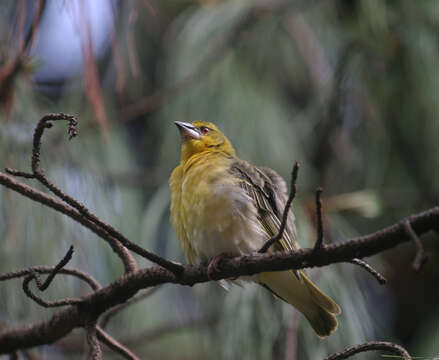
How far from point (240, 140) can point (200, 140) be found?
1.01 metres

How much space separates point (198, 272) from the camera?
1.87 meters

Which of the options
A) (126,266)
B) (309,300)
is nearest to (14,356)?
(126,266)

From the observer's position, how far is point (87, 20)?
2141 mm

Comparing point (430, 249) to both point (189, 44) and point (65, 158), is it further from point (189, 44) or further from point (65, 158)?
point (65, 158)

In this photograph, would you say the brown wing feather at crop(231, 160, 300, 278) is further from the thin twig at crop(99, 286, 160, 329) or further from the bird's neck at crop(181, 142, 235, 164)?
the thin twig at crop(99, 286, 160, 329)

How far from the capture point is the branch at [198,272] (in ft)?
4.46

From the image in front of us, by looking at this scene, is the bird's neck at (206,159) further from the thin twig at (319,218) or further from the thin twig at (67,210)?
the thin twig at (319,218)

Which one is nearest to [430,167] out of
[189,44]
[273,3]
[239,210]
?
[273,3]

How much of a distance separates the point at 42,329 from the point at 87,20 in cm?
97

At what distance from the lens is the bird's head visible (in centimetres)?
318

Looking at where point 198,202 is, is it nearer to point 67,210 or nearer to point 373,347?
point 67,210

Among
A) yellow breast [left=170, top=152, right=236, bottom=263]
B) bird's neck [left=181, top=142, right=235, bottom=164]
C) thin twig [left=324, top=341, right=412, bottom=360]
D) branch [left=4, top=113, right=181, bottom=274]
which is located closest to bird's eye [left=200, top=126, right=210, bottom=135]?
bird's neck [left=181, top=142, right=235, bottom=164]

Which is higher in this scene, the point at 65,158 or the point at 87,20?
the point at 87,20

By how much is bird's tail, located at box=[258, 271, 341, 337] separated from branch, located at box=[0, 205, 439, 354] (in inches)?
24.5
